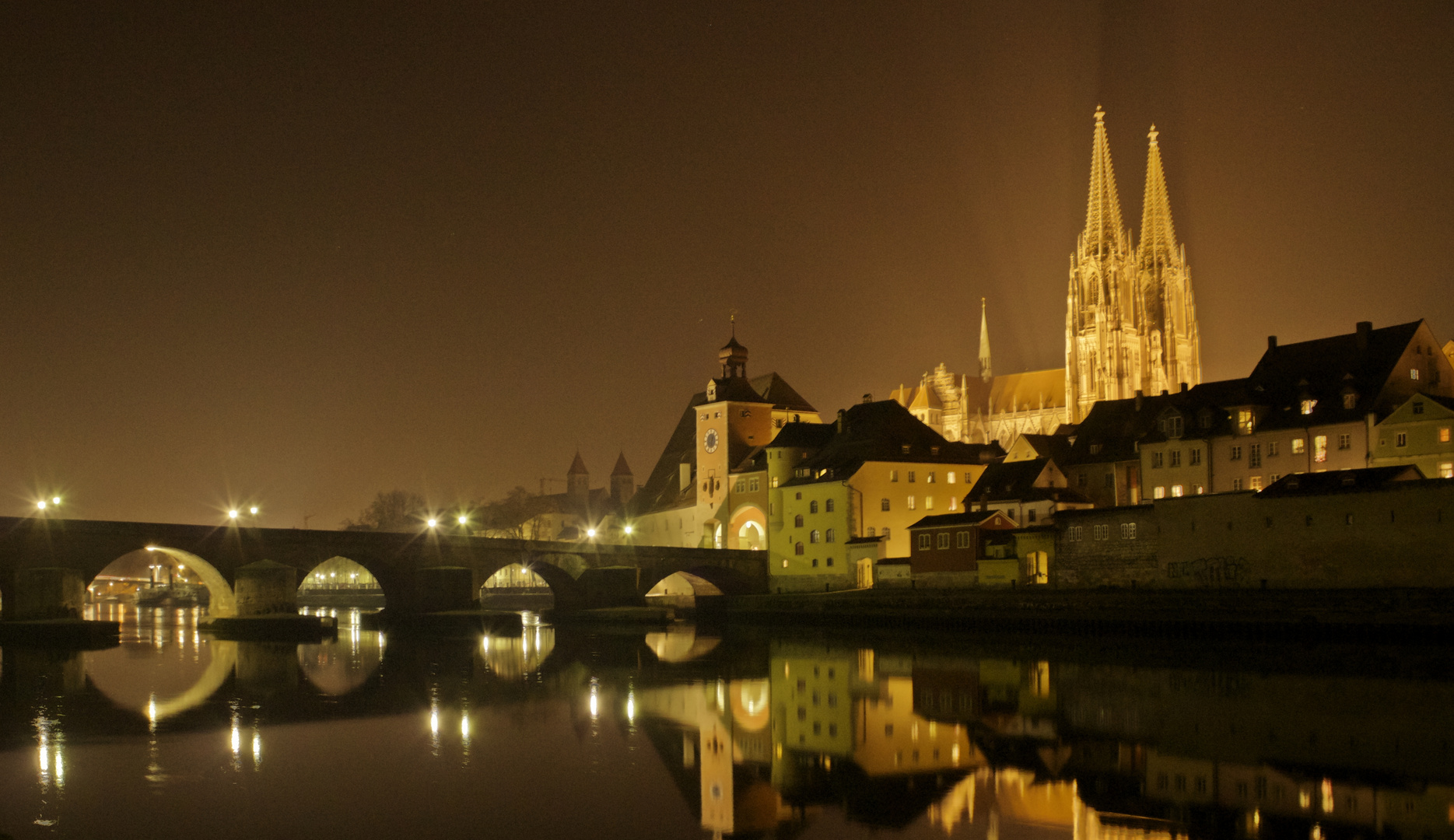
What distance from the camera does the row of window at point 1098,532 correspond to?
58.7m

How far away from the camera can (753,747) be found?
2928cm

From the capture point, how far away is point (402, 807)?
2289cm

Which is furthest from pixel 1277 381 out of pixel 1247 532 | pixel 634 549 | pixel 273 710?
pixel 273 710

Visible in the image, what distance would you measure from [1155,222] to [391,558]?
279ft

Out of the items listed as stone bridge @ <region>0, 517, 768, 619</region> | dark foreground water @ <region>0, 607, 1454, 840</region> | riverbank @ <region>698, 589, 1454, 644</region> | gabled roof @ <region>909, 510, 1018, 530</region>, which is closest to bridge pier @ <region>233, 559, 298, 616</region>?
stone bridge @ <region>0, 517, 768, 619</region>

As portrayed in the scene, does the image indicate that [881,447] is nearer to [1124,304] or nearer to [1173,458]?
[1173,458]

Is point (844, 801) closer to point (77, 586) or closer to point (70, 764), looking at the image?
point (70, 764)

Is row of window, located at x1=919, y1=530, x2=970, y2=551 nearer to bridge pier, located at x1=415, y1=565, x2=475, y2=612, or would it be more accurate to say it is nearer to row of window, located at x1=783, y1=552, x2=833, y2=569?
row of window, located at x1=783, y1=552, x2=833, y2=569

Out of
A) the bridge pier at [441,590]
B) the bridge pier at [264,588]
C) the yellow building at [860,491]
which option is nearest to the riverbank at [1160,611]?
the yellow building at [860,491]

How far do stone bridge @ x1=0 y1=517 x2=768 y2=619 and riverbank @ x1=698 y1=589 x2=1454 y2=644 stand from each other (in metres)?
10.8

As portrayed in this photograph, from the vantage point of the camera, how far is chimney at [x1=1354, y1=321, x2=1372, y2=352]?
2413 inches

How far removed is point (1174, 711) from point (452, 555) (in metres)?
47.0

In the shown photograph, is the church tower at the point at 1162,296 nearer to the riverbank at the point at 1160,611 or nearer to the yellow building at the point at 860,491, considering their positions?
the yellow building at the point at 860,491

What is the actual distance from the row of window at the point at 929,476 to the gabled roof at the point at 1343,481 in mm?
28788
